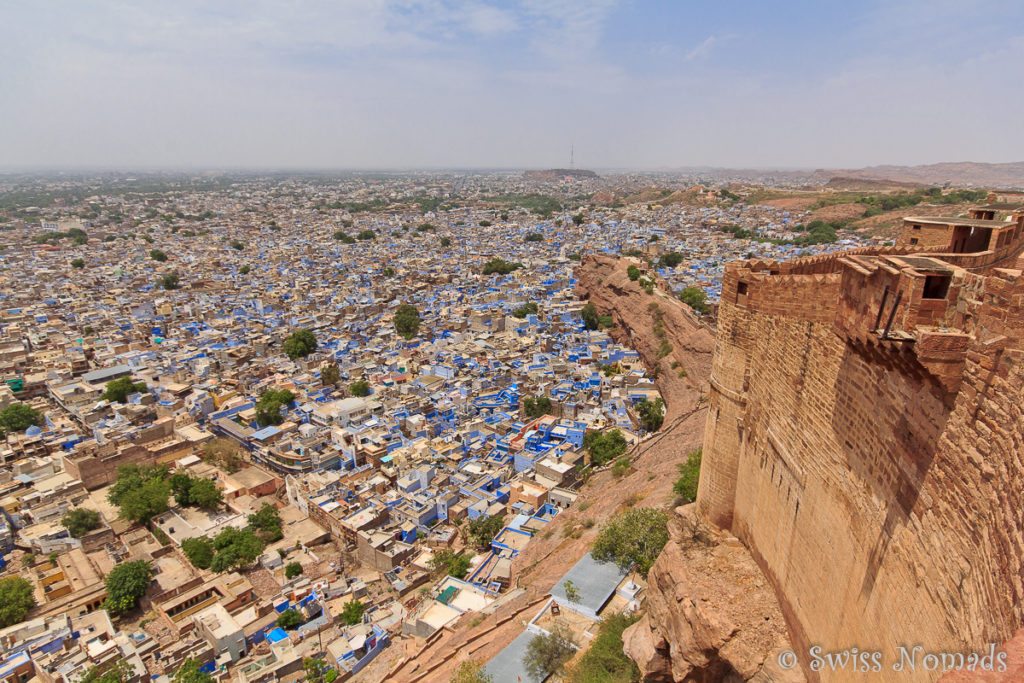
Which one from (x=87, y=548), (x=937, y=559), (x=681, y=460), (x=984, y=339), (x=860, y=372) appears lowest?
(x=87, y=548)

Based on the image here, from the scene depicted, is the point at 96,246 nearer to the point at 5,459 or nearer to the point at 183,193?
the point at 5,459

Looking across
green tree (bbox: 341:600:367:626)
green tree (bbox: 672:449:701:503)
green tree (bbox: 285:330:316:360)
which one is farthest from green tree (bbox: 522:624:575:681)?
green tree (bbox: 285:330:316:360)

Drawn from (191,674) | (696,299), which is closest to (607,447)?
(191,674)

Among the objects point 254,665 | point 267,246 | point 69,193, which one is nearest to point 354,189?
point 69,193

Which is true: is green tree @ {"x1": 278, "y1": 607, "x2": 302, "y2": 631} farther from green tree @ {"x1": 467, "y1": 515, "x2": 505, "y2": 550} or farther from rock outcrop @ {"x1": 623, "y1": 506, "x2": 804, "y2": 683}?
rock outcrop @ {"x1": 623, "y1": 506, "x2": 804, "y2": 683}

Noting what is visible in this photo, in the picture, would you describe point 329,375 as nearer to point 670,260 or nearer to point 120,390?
point 120,390

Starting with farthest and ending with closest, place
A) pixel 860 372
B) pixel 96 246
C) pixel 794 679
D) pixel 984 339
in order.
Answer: pixel 96 246
pixel 794 679
pixel 860 372
pixel 984 339
